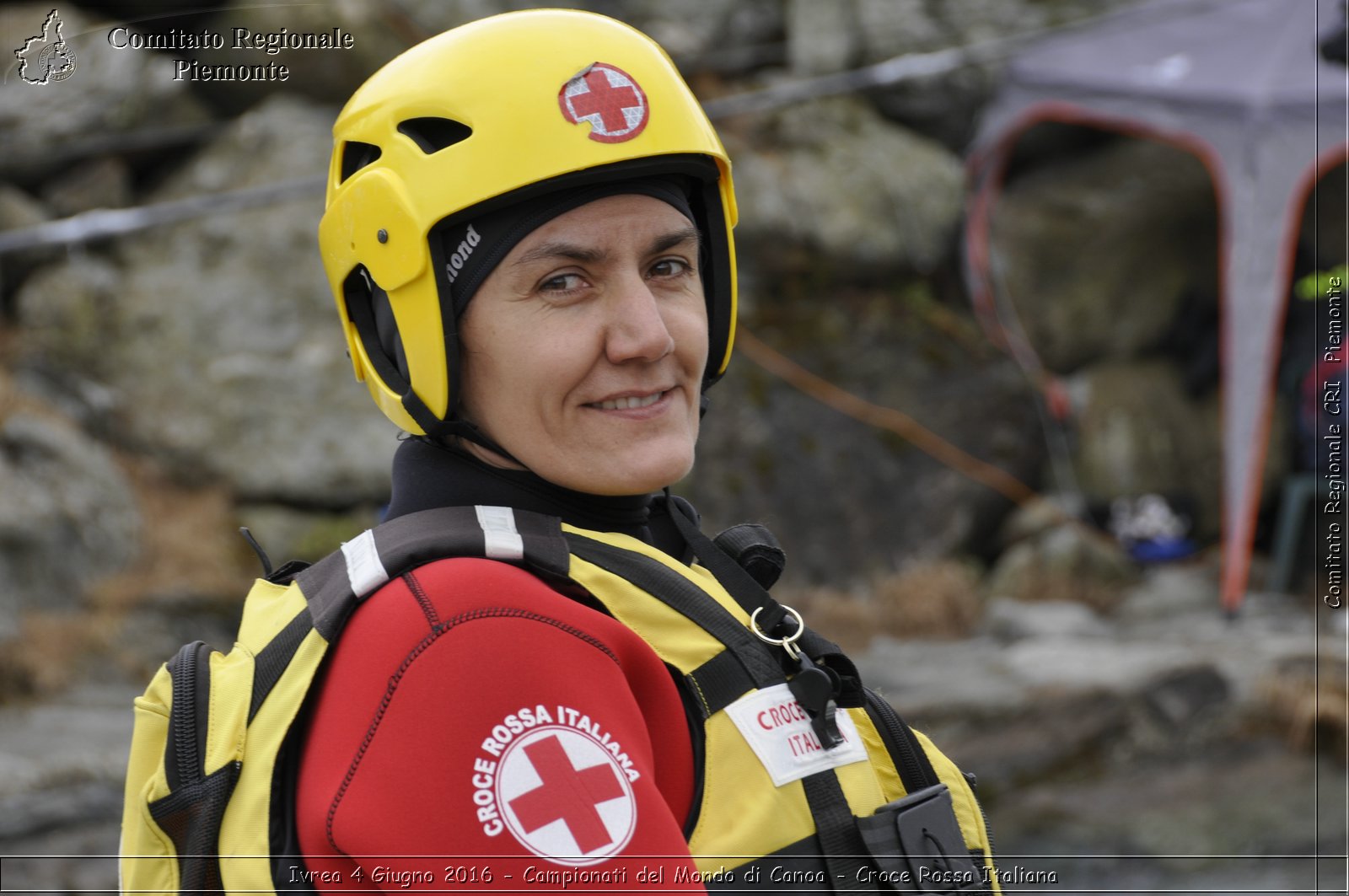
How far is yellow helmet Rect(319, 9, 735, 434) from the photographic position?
5.41ft

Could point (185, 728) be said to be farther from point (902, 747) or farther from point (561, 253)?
point (902, 747)

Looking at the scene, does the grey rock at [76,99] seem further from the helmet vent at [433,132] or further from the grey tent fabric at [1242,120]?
the helmet vent at [433,132]

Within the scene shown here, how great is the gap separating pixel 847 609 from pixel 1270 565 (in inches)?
110

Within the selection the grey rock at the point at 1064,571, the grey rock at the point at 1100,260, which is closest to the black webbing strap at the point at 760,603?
the grey rock at the point at 1064,571

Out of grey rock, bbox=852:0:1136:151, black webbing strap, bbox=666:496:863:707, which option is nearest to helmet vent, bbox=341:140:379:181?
black webbing strap, bbox=666:496:863:707

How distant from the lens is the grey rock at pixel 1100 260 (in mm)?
9453

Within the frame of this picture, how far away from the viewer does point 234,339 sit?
782 cm

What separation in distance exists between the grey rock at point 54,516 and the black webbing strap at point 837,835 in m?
5.34

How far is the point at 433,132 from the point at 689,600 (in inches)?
27.6

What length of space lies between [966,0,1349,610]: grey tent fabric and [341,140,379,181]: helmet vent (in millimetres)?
6476

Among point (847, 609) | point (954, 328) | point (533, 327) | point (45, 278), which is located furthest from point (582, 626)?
point (954, 328)

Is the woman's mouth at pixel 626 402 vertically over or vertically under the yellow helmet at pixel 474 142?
under

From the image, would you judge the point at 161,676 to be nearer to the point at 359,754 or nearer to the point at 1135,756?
the point at 359,754

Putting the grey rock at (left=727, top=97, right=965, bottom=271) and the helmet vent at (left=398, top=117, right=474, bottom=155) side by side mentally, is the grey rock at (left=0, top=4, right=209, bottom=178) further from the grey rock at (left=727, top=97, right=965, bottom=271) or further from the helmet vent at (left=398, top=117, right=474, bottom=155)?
the helmet vent at (left=398, top=117, right=474, bottom=155)
